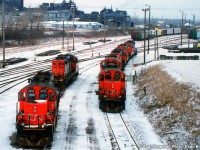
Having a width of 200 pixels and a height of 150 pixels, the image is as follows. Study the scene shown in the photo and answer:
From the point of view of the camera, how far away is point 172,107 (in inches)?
1093

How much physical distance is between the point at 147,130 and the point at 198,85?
8110mm

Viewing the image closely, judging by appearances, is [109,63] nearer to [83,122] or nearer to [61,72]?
[61,72]

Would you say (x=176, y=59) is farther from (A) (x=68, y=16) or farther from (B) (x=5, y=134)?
(A) (x=68, y=16)

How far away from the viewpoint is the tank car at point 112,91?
29.3 metres

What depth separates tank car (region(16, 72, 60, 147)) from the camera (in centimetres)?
2059

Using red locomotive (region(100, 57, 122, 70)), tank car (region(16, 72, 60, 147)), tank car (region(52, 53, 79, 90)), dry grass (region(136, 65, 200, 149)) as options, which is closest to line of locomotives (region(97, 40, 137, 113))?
dry grass (region(136, 65, 200, 149))

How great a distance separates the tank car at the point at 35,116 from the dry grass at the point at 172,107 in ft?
25.4

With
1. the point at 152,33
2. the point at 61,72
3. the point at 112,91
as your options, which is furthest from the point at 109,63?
the point at 152,33

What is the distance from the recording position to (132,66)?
58.2m

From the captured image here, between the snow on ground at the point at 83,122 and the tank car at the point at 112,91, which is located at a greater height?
the tank car at the point at 112,91

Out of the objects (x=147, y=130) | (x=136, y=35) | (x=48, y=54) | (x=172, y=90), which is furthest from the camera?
(x=136, y=35)

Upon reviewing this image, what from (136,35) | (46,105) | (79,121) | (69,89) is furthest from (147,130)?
(136,35)

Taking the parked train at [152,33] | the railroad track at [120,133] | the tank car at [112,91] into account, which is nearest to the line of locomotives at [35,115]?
the railroad track at [120,133]

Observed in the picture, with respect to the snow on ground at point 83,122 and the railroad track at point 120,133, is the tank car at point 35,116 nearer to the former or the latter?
the snow on ground at point 83,122
